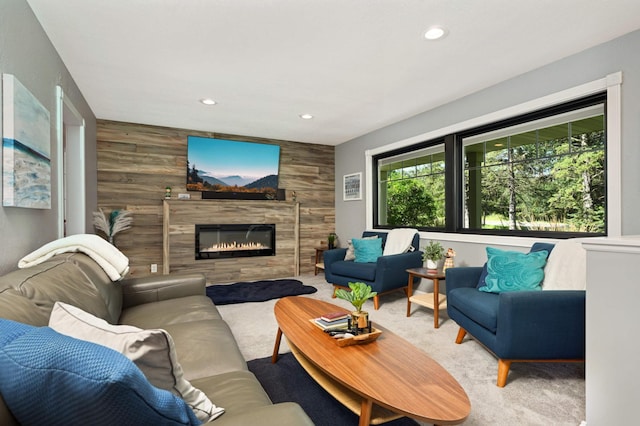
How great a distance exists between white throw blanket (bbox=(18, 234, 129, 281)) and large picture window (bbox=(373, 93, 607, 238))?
11.0 feet

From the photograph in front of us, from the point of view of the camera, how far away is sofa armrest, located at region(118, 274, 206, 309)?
7.89 feet

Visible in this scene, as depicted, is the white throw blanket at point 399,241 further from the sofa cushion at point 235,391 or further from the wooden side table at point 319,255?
the sofa cushion at point 235,391

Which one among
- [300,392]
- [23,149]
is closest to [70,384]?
[300,392]

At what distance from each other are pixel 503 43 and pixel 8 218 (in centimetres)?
339

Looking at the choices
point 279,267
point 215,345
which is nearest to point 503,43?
point 215,345

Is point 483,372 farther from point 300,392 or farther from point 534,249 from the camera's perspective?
point 300,392

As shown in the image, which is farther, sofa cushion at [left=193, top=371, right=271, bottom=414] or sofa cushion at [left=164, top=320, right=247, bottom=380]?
sofa cushion at [left=164, top=320, right=247, bottom=380]

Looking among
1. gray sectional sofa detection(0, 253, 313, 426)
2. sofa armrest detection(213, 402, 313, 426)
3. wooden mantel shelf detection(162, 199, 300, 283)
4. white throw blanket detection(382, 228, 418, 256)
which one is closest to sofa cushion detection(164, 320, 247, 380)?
gray sectional sofa detection(0, 253, 313, 426)

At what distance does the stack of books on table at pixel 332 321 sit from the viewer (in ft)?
6.24

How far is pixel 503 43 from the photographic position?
7.93 ft

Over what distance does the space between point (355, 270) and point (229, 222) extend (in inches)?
90.2

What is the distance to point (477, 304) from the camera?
2285mm

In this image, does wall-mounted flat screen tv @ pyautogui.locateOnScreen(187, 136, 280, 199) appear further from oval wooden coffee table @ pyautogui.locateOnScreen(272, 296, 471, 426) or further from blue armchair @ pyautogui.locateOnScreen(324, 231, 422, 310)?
oval wooden coffee table @ pyautogui.locateOnScreen(272, 296, 471, 426)

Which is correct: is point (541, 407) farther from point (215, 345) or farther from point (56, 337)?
point (56, 337)
